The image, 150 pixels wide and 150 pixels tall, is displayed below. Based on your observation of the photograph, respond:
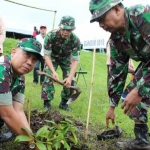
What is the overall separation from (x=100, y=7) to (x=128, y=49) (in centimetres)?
A: 63

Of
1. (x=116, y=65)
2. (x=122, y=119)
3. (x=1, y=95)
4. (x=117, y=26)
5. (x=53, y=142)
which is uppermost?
(x=117, y=26)

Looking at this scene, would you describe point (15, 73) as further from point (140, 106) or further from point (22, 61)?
point (140, 106)

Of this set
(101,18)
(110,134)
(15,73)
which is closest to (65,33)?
(110,134)

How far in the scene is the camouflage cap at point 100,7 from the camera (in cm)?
261

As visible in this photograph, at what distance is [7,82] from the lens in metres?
2.68

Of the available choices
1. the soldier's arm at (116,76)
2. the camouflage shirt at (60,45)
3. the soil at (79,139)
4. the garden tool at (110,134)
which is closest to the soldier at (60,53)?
the camouflage shirt at (60,45)

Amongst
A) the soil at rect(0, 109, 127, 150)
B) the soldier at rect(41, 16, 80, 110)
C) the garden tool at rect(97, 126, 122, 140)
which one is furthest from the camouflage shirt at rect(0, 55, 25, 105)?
the soldier at rect(41, 16, 80, 110)

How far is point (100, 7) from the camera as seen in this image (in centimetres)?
264

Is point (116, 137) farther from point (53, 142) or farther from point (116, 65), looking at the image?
point (53, 142)

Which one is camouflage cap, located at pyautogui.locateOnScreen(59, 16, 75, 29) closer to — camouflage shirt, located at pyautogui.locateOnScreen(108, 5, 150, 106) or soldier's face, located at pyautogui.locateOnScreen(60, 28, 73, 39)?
soldier's face, located at pyautogui.locateOnScreen(60, 28, 73, 39)

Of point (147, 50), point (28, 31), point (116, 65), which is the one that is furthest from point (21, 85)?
point (28, 31)

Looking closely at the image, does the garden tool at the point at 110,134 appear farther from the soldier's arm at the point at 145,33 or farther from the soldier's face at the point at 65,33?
the soldier's face at the point at 65,33

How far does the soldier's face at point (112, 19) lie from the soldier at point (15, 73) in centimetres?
62

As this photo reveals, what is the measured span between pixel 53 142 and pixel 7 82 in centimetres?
65
